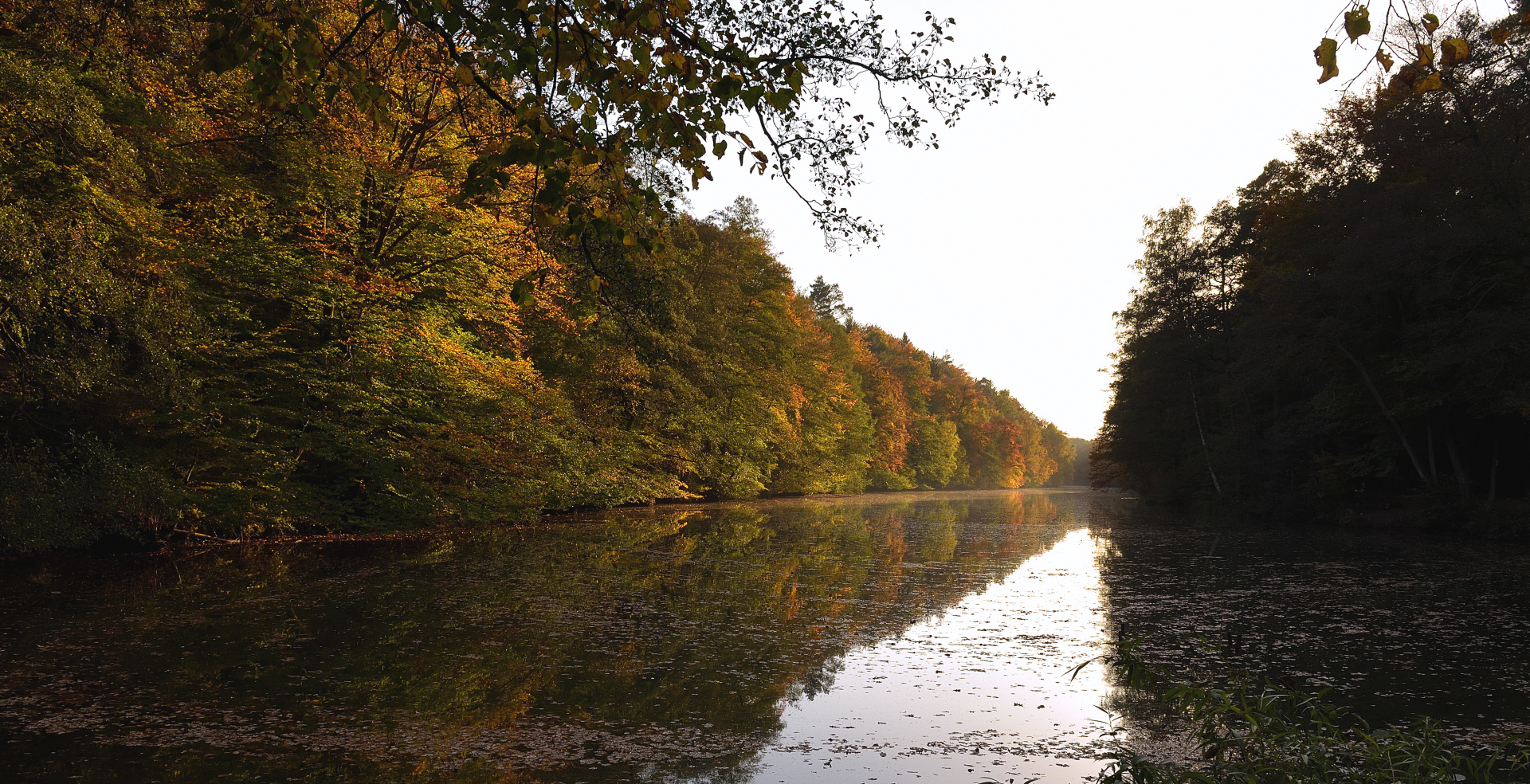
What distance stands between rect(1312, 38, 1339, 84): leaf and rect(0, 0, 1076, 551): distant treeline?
251cm

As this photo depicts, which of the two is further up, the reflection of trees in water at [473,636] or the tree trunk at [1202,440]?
Answer: the tree trunk at [1202,440]

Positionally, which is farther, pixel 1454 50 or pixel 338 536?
pixel 338 536

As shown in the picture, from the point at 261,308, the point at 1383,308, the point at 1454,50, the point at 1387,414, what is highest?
the point at 1383,308

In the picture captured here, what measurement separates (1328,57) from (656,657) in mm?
5609

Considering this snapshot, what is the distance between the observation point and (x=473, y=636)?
7.10 metres

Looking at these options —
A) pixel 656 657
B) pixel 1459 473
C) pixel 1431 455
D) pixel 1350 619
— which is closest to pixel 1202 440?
pixel 1431 455

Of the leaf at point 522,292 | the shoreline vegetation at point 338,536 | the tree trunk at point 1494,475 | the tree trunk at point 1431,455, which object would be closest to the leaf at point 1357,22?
the leaf at point 522,292

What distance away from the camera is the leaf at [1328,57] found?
2758mm

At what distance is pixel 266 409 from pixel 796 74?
12013 millimetres

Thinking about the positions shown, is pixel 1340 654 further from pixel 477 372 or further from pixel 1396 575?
pixel 477 372

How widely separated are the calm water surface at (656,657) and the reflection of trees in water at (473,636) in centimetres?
4

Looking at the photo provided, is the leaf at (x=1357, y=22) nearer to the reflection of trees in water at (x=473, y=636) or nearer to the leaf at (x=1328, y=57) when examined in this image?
the leaf at (x=1328, y=57)

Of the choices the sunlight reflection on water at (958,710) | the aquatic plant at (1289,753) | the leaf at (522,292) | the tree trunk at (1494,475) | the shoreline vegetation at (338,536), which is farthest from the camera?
the tree trunk at (1494,475)

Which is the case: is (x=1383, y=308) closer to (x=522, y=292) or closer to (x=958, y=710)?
(x=958, y=710)
